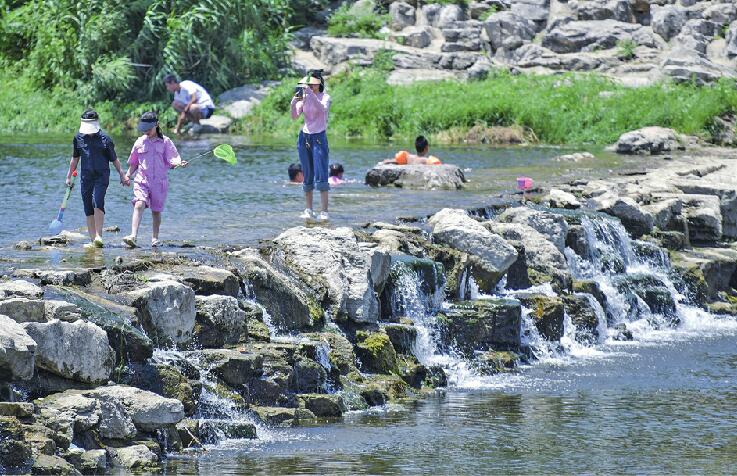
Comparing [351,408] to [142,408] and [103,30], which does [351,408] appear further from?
[103,30]

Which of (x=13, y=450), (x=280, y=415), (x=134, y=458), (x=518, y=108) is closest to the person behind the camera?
(x=13, y=450)

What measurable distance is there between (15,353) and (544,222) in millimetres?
10594

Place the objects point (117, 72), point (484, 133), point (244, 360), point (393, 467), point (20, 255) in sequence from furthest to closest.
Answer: point (117, 72) < point (484, 133) < point (20, 255) < point (244, 360) < point (393, 467)

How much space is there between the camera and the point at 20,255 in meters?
15.3

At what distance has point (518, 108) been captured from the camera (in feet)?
116

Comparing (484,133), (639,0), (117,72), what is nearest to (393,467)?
(484,133)

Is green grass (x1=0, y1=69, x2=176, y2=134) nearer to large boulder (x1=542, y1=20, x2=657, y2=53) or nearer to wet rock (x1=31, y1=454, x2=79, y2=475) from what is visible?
large boulder (x1=542, y1=20, x2=657, y2=53)

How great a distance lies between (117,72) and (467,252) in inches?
905

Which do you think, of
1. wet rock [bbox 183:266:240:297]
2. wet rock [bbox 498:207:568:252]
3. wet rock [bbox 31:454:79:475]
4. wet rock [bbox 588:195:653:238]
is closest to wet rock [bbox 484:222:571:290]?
wet rock [bbox 498:207:568:252]

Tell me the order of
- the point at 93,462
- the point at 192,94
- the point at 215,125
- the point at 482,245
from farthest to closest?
1. the point at 215,125
2. the point at 192,94
3. the point at 482,245
4. the point at 93,462

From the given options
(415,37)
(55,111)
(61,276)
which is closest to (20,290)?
(61,276)

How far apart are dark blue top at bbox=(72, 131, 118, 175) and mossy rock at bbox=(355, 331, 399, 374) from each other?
325cm

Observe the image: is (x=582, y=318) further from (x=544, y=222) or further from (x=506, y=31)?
(x=506, y=31)

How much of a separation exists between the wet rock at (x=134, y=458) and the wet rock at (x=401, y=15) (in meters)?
33.5
